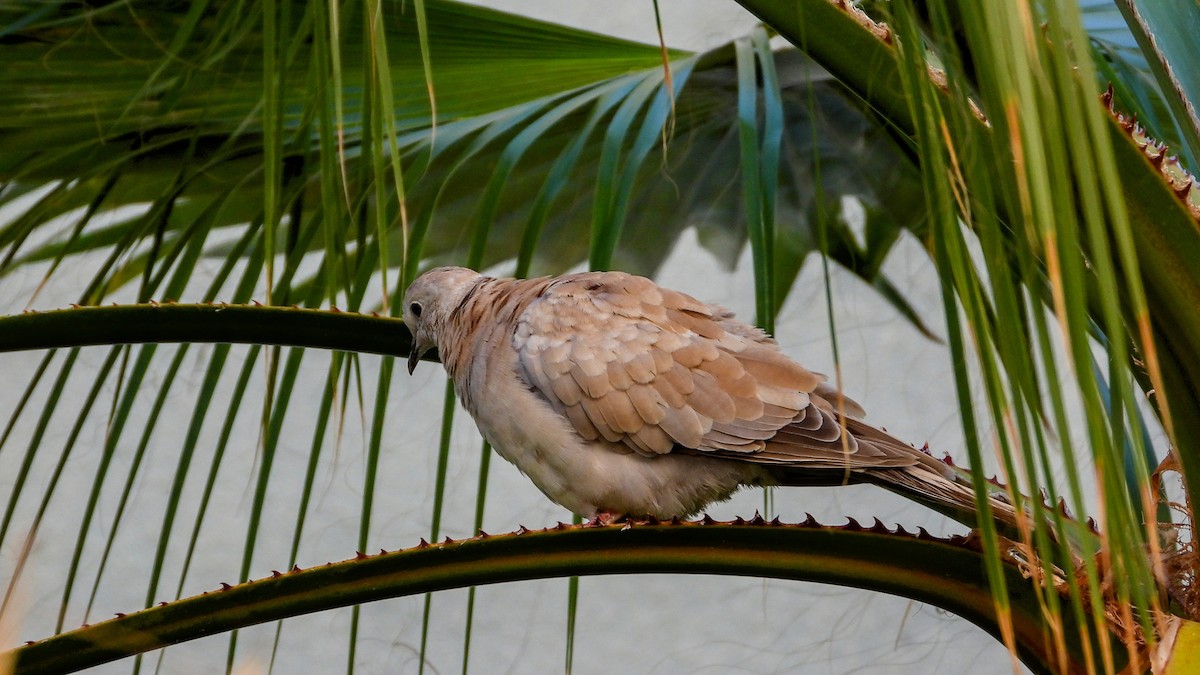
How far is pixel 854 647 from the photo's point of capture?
7.86 ft

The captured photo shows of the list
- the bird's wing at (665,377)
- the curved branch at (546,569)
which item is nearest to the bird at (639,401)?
the bird's wing at (665,377)

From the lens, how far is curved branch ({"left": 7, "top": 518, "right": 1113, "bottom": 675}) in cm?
61

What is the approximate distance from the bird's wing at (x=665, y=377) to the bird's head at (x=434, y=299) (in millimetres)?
139

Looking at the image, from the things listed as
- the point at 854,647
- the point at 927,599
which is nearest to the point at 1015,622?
the point at 927,599

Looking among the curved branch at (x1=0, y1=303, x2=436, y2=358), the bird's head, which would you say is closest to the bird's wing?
the bird's head

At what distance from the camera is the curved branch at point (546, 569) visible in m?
0.61

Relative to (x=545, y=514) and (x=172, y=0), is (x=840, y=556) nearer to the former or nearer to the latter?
(x=172, y=0)

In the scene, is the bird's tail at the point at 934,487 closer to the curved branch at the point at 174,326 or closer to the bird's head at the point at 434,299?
the curved branch at the point at 174,326

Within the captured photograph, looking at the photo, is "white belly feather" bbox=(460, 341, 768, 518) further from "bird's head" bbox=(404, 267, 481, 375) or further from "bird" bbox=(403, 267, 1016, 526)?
"bird's head" bbox=(404, 267, 481, 375)

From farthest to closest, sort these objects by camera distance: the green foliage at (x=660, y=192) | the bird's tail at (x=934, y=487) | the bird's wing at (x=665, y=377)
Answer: the bird's wing at (x=665, y=377) → the bird's tail at (x=934, y=487) → the green foliage at (x=660, y=192)

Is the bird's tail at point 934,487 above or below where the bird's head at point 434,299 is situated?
below

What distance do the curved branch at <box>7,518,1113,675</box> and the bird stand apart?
0.31 meters

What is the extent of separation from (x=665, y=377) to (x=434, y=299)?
1.09 feet

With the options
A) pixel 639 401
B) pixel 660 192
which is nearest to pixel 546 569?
pixel 639 401
